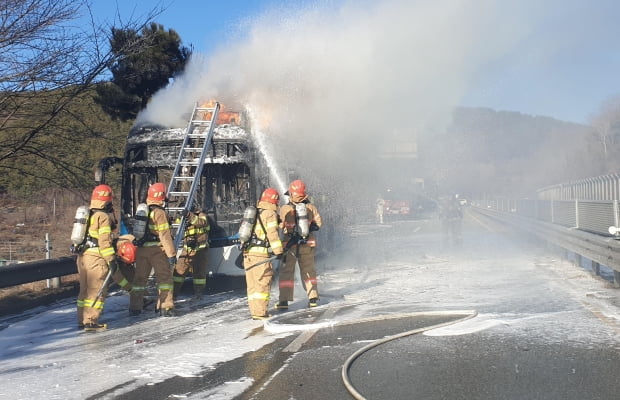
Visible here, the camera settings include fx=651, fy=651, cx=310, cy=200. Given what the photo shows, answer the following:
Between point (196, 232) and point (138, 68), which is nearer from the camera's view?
point (196, 232)

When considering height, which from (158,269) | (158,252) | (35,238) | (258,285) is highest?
(158,252)

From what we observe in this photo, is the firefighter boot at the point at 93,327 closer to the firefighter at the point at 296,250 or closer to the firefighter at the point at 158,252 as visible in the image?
the firefighter at the point at 158,252

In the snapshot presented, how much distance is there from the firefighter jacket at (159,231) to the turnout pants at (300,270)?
1548 mm

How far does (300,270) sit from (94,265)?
2712 mm

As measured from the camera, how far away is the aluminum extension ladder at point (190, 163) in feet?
34.2

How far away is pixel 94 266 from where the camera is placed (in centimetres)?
807

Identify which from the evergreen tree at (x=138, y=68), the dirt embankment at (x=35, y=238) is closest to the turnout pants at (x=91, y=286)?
the dirt embankment at (x=35, y=238)

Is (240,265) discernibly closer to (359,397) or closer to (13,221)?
(359,397)

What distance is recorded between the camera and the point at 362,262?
584 inches

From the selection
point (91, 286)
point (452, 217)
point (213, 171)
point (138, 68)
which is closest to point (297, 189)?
point (213, 171)

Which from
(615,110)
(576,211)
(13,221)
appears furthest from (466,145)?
(576,211)

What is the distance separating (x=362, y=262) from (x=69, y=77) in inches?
301

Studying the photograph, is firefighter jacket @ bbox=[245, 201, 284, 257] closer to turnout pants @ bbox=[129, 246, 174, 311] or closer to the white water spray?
turnout pants @ bbox=[129, 246, 174, 311]

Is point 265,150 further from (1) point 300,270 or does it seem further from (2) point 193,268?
(1) point 300,270
